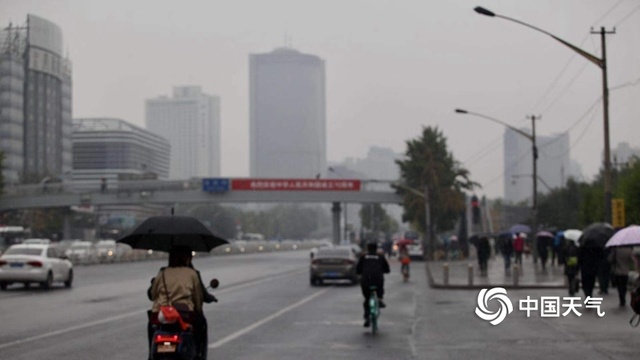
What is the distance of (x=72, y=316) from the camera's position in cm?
2338

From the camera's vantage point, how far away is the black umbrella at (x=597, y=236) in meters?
25.9

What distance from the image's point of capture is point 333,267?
131 feet

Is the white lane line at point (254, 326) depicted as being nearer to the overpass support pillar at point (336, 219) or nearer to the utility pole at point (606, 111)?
the utility pole at point (606, 111)

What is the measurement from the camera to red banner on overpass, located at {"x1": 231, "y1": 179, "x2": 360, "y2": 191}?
95.8 metres

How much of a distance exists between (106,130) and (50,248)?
13502cm

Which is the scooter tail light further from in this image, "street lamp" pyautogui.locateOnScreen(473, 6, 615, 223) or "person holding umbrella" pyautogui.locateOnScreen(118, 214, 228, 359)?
"street lamp" pyautogui.locateOnScreen(473, 6, 615, 223)

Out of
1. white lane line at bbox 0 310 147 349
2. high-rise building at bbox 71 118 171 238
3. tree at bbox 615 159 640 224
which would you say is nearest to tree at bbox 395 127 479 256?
tree at bbox 615 159 640 224

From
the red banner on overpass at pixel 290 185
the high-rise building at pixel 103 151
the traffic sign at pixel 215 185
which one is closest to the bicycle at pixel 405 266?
the traffic sign at pixel 215 185

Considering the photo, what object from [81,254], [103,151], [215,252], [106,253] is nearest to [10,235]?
[106,253]

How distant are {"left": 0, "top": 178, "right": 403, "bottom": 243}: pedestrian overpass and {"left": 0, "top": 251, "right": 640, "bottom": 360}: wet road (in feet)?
196

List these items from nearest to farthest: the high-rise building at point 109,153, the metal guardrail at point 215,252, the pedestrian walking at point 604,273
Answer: the pedestrian walking at point 604,273 → the metal guardrail at point 215,252 → the high-rise building at point 109,153

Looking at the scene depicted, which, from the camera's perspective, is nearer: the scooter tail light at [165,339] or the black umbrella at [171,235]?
the scooter tail light at [165,339]

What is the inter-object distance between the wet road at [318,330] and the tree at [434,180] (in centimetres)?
5169

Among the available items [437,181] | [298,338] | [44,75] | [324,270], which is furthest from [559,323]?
[44,75]
